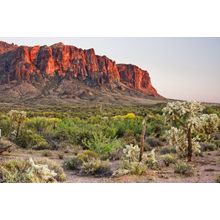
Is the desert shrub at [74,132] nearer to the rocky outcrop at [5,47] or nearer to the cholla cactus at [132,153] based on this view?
the rocky outcrop at [5,47]

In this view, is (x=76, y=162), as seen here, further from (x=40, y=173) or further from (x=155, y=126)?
(x=155, y=126)

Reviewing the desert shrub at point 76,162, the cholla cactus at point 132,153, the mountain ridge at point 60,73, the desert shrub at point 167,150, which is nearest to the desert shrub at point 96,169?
the desert shrub at point 76,162

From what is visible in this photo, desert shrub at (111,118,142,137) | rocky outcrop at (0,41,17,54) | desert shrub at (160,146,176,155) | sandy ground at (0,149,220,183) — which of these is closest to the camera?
sandy ground at (0,149,220,183)

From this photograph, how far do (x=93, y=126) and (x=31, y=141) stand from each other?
2.42 m

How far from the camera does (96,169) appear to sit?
1093cm

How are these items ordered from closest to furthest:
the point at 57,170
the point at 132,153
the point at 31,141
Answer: the point at 57,170, the point at 132,153, the point at 31,141

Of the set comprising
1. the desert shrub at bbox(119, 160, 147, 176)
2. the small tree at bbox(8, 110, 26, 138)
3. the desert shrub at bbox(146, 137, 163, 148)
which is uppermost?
the small tree at bbox(8, 110, 26, 138)

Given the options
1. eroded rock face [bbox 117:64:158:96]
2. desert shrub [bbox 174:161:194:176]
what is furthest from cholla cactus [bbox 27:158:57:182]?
eroded rock face [bbox 117:64:158:96]

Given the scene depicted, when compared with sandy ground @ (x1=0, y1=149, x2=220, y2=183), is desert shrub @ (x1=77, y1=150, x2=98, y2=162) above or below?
above

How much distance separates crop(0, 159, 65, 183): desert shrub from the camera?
9.41m

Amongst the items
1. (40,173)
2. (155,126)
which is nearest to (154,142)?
(155,126)

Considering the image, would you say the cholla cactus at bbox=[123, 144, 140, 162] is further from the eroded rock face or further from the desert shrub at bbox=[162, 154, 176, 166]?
the eroded rock face

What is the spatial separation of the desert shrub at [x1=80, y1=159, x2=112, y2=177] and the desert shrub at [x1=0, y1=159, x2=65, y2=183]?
0.76 meters
